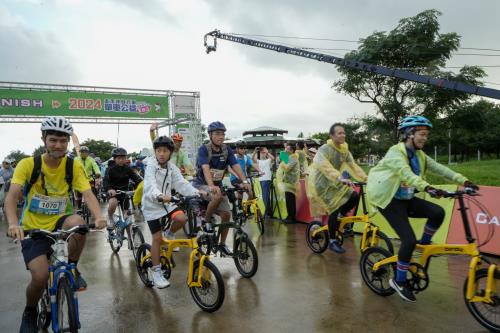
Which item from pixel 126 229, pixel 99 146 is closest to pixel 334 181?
pixel 126 229

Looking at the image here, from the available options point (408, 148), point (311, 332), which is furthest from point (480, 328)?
point (408, 148)

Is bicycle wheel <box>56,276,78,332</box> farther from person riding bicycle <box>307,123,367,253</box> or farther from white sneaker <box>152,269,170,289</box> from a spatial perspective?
person riding bicycle <box>307,123,367,253</box>

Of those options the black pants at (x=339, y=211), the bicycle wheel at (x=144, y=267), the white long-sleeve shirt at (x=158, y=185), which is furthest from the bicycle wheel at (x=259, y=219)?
the white long-sleeve shirt at (x=158, y=185)

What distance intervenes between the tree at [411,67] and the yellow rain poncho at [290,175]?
1360cm

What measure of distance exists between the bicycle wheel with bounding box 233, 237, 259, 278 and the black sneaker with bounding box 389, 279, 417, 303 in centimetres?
180

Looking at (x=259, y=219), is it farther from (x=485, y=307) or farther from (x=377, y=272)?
(x=485, y=307)

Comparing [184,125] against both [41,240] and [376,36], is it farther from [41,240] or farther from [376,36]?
[41,240]

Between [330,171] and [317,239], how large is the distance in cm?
132

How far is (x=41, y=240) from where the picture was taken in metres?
3.23

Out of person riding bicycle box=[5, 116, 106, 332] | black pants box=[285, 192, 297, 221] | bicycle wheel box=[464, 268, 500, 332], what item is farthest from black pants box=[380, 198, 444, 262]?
black pants box=[285, 192, 297, 221]

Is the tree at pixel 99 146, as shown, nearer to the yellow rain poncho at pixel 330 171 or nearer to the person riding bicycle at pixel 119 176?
the person riding bicycle at pixel 119 176

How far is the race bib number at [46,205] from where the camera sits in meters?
3.39

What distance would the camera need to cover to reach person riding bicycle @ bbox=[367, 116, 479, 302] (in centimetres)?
392

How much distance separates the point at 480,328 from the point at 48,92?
17321 millimetres
